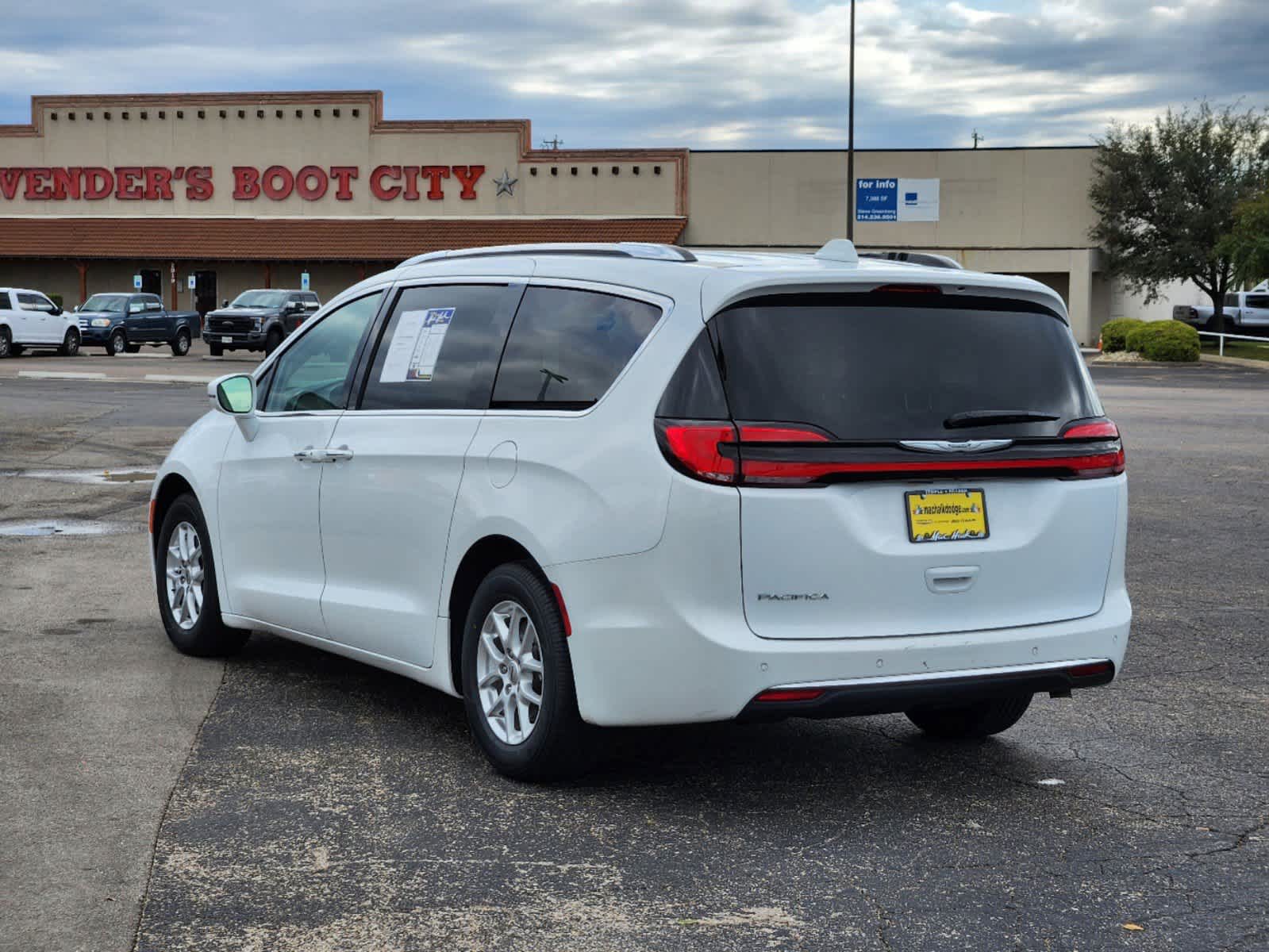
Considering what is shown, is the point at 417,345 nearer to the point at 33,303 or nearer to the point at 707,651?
the point at 707,651

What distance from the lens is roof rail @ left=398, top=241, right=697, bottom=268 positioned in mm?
5539

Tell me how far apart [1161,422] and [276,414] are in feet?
61.2

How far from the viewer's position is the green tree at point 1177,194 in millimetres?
57562

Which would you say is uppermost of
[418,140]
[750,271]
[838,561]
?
[418,140]

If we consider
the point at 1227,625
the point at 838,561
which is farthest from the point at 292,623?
the point at 1227,625

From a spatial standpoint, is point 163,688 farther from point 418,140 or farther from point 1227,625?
point 418,140

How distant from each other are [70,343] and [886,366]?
41.3 meters

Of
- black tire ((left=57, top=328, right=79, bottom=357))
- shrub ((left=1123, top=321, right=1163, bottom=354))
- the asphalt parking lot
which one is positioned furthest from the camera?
shrub ((left=1123, top=321, right=1163, bottom=354))

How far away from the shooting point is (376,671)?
24.7ft

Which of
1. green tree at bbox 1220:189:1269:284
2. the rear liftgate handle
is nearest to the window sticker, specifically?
the rear liftgate handle

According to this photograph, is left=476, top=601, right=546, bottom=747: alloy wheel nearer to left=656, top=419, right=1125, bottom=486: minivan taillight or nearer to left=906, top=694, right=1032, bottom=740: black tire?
left=656, top=419, right=1125, bottom=486: minivan taillight

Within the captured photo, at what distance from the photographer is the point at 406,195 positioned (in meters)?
62.9

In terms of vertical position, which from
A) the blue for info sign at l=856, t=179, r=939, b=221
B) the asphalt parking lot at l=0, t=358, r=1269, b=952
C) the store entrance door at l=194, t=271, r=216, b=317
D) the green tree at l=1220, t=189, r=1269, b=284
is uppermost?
the blue for info sign at l=856, t=179, r=939, b=221

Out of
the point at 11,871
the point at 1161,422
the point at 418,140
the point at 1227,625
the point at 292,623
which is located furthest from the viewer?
the point at 418,140
